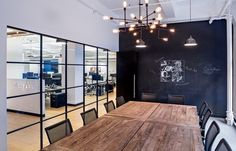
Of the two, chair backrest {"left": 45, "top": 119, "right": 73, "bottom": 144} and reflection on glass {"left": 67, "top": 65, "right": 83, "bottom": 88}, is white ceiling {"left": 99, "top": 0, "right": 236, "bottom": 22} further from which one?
chair backrest {"left": 45, "top": 119, "right": 73, "bottom": 144}

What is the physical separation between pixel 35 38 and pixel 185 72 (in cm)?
487

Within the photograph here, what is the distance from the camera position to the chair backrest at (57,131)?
2188 millimetres

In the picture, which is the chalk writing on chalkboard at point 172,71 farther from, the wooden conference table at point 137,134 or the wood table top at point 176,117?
the wooden conference table at point 137,134

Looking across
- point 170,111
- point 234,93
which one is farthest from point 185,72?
point 170,111

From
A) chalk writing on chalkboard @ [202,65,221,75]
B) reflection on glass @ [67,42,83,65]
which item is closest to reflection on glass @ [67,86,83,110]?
reflection on glass @ [67,42,83,65]

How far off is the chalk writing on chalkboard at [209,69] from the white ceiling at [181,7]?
1.63m

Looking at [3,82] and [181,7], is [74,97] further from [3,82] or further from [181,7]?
[181,7]

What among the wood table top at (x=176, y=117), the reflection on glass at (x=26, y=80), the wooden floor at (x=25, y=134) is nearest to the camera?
the wood table top at (x=176, y=117)

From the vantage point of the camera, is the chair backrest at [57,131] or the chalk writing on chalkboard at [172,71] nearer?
the chair backrest at [57,131]

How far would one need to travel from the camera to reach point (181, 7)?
517cm

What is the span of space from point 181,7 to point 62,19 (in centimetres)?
345

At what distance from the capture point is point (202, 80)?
5.98m

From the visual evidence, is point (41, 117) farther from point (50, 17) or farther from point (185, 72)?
point (185, 72)

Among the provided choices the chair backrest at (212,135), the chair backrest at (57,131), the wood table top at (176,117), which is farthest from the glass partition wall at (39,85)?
the chair backrest at (212,135)
